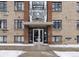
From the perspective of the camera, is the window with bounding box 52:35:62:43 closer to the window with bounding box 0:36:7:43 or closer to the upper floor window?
the upper floor window

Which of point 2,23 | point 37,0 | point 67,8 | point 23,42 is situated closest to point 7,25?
point 2,23

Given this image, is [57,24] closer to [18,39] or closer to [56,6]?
[56,6]

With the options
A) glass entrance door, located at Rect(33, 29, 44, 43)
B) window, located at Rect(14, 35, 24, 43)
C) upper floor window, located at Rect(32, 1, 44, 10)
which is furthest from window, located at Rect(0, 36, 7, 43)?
upper floor window, located at Rect(32, 1, 44, 10)

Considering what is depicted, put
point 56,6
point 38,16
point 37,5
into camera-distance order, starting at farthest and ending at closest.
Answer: point 56,6
point 37,5
point 38,16

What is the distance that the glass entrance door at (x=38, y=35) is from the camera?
31.6 m

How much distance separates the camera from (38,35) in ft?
104

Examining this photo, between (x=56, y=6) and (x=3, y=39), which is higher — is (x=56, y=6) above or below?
above

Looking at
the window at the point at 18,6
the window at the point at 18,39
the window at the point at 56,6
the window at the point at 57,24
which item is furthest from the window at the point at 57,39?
the window at the point at 18,6

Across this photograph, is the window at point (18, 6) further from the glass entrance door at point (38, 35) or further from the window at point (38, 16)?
the glass entrance door at point (38, 35)

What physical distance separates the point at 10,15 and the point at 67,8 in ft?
23.9

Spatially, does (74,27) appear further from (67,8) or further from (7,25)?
(7,25)

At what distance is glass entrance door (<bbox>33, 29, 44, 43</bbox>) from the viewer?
31587 millimetres

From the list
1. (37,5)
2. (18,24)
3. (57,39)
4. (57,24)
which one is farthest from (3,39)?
(57,24)

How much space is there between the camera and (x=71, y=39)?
31500mm
